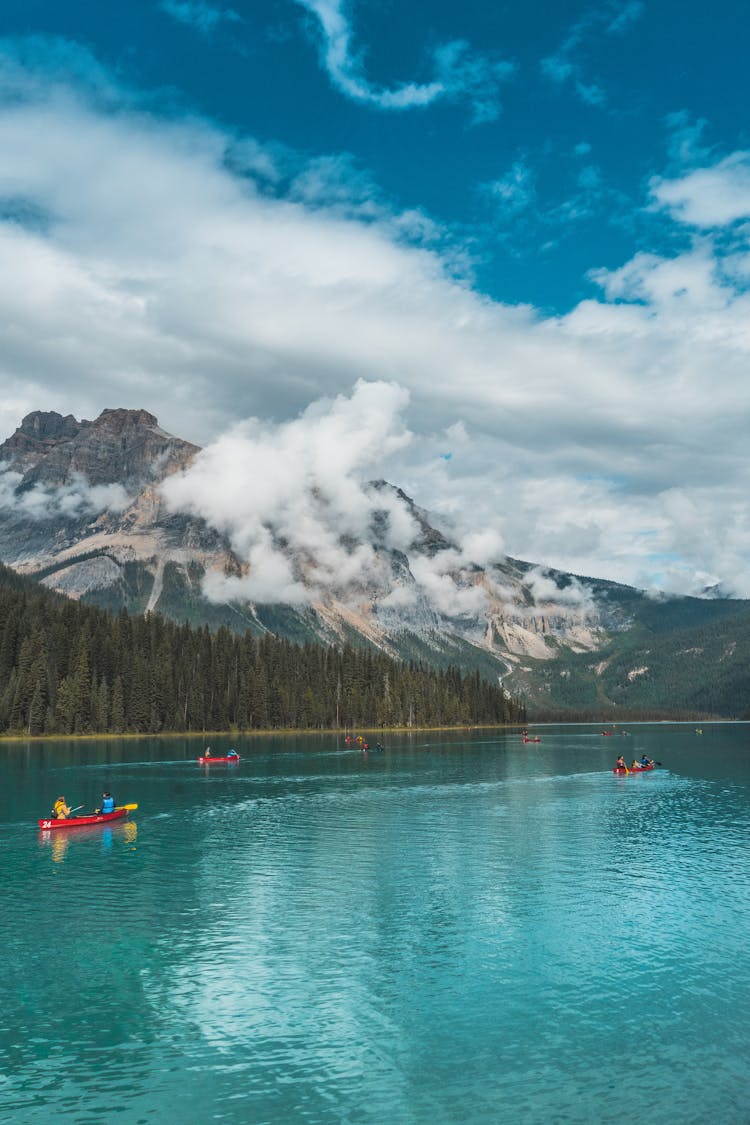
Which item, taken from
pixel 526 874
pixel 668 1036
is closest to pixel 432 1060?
pixel 668 1036

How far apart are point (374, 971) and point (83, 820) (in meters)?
49.7

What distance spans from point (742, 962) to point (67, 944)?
34642 mm

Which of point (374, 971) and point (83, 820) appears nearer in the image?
point (374, 971)

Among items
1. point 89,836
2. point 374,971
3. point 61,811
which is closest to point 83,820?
point 61,811

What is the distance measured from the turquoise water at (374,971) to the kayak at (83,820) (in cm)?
101

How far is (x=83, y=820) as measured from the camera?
7900 cm

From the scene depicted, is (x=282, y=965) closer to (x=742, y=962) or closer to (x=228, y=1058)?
(x=228, y=1058)

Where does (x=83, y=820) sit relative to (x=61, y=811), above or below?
below

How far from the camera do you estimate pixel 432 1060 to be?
96.8ft

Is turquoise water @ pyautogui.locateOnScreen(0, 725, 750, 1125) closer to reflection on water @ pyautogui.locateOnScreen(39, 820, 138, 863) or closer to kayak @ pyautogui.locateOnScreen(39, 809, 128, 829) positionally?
reflection on water @ pyautogui.locateOnScreen(39, 820, 138, 863)

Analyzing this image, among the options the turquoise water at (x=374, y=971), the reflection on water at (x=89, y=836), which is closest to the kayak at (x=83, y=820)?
the reflection on water at (x=89, y=836)

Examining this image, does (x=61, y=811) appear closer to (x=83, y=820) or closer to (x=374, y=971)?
(x=83, y=820)

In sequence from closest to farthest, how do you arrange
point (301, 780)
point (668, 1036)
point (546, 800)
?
1. point (668, 1036)
2. point (546, 800)
3. point (301, 780)

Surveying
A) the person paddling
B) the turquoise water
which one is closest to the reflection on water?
the turquoise water
